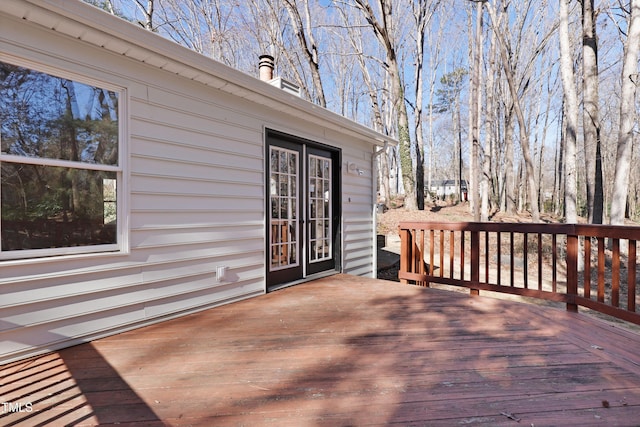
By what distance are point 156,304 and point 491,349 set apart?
2.59 m

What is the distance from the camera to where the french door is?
3.88 meters

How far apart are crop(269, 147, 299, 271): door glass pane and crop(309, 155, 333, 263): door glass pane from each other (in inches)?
12.8

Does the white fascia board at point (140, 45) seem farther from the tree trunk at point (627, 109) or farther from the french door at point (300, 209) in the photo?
the tree trunk at point (627, 109)

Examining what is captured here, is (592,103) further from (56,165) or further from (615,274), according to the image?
(56,165)

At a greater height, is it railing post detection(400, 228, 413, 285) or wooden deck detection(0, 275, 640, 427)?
railing post detection(400, 228, 413, 285)

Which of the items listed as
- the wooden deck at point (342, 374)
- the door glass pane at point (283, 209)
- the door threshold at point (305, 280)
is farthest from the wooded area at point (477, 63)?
the wooden deck at point (342, 374)

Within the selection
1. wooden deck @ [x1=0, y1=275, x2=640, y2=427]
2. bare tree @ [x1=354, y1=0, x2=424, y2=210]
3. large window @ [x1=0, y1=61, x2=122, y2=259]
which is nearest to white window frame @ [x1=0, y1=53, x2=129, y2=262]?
large window @ [x1=0, y1=61, x2=122, y2=259]

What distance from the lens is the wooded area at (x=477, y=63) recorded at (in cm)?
752

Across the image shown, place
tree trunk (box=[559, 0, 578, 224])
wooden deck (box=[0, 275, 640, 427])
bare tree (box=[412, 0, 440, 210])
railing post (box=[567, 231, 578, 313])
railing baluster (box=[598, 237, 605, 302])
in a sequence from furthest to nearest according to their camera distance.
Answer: bare tree (box=[412, 0, 440, 210]) < tree trunk (box=[559, 0, 578, 224]) < railing post (box=[567, 231, 578, 313]) < railing baluster (box=[598, 237, 605, 302]) < wooden deck (box=[0, 275, 640, 427])

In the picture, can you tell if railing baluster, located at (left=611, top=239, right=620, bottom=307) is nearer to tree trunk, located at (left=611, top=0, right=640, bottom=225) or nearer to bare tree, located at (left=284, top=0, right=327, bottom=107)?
tree trunk, located at (left=611, top=0, right=640, bottom=225)

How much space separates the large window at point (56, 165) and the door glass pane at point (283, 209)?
1.74m

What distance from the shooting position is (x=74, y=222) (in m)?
2.26

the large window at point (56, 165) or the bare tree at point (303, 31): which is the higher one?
the bare tree at point (303, 31)

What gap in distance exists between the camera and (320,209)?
4641 mm
